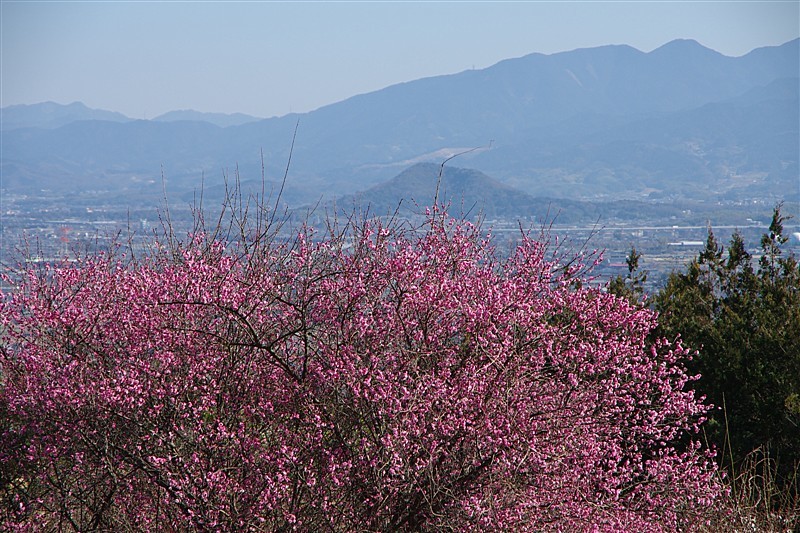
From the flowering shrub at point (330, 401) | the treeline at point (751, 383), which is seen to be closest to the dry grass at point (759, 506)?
the treeline at point (751, 383)

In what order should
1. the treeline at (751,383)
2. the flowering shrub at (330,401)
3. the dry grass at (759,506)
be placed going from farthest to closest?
the treeline at (751,383), the dry grass at (759,506), the flowering shrub at (330,401)

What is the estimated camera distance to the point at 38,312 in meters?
4.49

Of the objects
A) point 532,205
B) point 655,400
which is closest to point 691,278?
point 655,400

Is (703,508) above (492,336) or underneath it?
underneath

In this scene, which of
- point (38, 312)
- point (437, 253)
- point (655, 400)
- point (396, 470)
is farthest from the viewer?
point (655, 400)

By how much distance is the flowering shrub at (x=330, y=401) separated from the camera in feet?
13.0

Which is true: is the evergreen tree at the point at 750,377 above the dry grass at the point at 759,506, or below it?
above

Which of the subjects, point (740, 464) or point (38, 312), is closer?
point (38, 312)

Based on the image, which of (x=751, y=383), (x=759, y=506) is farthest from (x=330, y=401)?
(x=751, y=383)

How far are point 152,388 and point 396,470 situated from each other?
3.87 feet

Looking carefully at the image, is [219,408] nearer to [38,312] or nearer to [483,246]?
[38,312]

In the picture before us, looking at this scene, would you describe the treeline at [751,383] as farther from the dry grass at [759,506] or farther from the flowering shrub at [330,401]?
the flowering shrub at [330,401]

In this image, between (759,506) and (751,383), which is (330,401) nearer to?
(759,506)

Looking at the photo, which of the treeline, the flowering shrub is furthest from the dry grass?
the flowering shrub
